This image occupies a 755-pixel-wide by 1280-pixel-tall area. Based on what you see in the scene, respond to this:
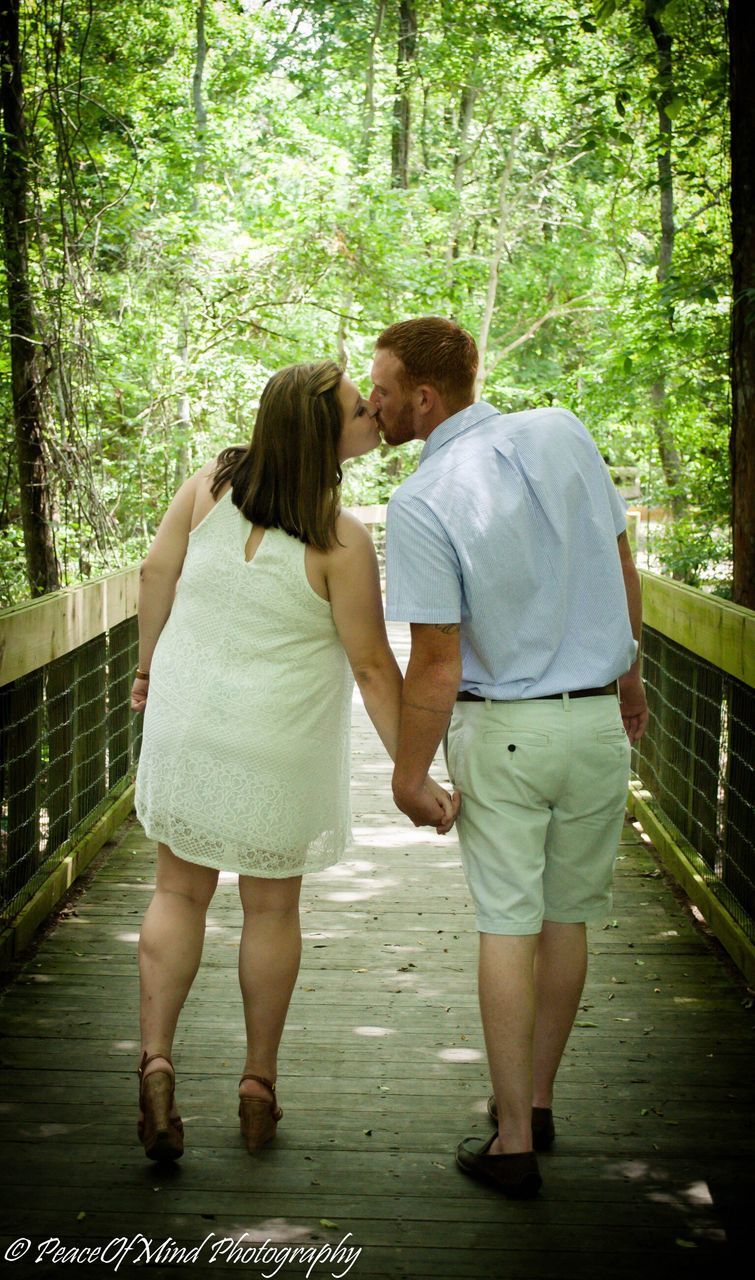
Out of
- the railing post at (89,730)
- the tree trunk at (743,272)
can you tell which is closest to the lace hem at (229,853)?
the railing post at (89,730)

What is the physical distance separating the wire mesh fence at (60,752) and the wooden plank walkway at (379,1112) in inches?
10.9

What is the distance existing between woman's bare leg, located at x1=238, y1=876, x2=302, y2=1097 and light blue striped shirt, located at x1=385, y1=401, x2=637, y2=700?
636 mm

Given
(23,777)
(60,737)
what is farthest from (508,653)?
(60,737)

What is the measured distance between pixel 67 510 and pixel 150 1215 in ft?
19.1

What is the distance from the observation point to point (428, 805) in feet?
8.78

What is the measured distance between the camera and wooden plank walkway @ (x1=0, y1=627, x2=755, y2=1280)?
2482 mm

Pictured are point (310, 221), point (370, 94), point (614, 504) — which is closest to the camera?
point (614, 504)

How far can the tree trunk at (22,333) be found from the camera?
6.69 meters

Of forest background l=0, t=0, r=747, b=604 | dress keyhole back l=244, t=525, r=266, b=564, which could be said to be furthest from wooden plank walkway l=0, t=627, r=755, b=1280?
forest background l=0, t=0, r=747, b=604

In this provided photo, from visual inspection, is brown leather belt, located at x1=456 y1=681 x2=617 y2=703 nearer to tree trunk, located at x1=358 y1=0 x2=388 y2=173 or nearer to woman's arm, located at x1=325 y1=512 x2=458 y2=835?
woman's arm, located at x1=325 y1=512 x2=458 y2=835

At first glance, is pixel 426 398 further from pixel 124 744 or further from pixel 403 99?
pixel 403 99

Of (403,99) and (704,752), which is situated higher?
(403,99)

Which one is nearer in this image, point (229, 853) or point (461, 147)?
point (229, 853)

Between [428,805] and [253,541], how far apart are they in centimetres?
66
